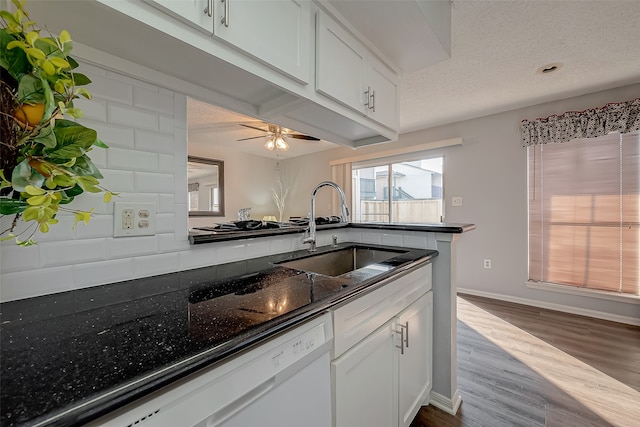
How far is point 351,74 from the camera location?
1.29 meters

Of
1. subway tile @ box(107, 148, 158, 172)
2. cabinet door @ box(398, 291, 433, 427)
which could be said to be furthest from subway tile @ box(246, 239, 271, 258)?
cabinet door @ box(398, 291, 433, 427)

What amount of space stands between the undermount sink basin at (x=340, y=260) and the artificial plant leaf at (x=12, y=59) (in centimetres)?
106

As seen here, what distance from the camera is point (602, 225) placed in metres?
2.60

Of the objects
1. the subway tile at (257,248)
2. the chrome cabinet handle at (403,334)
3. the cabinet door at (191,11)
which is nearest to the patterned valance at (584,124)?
the chrome cabinet handle at (403,334)

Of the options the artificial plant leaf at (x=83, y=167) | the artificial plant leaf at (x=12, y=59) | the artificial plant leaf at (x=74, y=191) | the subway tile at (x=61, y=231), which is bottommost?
the subway tile at (x=61, y=231)

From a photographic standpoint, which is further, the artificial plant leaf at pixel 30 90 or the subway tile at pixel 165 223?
the subway tile at pixel 165 223

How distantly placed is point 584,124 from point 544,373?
2.48 metres

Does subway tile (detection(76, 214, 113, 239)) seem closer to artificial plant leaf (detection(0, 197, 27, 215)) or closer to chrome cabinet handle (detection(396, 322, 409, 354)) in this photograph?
artificial plant leaf (detection(0, 197, 27, 215))

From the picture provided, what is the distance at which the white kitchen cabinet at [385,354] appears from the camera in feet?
2.77

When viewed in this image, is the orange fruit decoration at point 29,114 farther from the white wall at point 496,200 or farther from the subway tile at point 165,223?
the white wall at point 496,200

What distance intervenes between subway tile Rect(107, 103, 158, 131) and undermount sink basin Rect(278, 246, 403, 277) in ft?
2.75

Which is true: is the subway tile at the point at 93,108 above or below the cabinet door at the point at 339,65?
below

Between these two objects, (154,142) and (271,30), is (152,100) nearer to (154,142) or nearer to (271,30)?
(154,142)

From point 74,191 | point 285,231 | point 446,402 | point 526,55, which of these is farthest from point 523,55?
point 74,191
